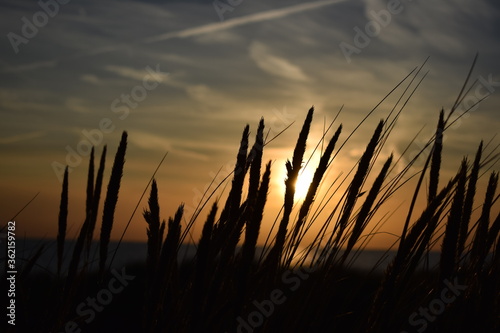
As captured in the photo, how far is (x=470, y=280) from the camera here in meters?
2.21

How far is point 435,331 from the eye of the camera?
1956 mm

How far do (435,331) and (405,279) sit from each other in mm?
326

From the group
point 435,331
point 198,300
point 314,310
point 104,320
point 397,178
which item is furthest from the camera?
point 104,320

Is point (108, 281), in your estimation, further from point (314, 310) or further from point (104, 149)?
point (314, 310)

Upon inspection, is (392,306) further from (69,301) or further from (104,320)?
(104,320)

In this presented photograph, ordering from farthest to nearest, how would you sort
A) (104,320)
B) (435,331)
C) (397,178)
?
(104,320) → (397,178) → (435,331)

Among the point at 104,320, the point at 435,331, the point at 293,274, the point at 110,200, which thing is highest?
the point at 110,200

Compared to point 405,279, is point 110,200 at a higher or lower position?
higher

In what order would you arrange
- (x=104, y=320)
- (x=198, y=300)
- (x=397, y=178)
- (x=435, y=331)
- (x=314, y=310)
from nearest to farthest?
(x=198, y=300), (x=435, y=331), (x=314, y=310), (x=397, y=178), (x=104, y=320)

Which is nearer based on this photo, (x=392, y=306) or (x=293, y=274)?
(x=392, y=306)

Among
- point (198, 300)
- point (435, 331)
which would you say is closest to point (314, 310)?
point (435, 331)

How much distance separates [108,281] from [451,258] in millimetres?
1214

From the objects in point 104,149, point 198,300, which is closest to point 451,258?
point 198,300

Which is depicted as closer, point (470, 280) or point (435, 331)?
point (435, 331)
